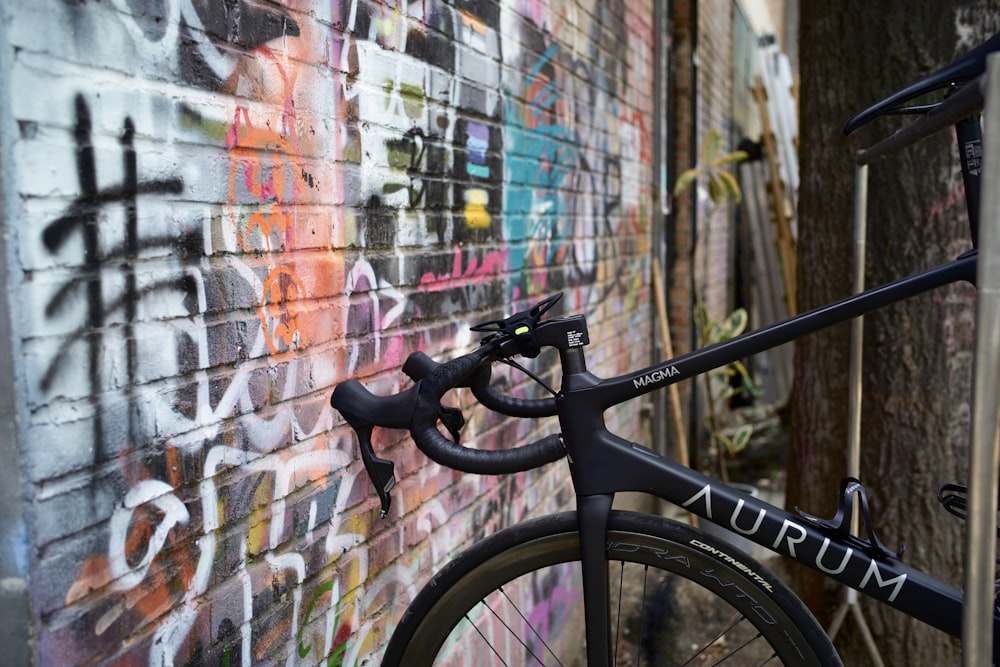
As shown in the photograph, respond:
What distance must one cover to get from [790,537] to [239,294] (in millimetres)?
1000

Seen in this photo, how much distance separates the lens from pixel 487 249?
99.7 inches

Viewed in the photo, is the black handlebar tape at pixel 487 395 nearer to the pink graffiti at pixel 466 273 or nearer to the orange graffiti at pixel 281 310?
the orange graffiti at pixel 281 310

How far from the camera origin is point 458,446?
5.22 feet

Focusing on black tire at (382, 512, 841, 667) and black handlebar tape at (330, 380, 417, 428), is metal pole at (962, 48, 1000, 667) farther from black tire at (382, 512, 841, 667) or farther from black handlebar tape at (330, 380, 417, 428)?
black handlebar tape at (330, 380, 417, 428)

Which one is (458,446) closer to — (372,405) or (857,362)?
(372,405)

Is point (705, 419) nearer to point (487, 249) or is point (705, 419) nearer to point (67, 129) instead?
point (487, 249)

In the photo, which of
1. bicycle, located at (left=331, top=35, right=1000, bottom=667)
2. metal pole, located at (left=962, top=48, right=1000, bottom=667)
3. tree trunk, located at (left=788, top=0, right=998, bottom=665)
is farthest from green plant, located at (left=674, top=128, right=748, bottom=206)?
metal pole, located at (left=962, top=48, right=1000, bottom=667)

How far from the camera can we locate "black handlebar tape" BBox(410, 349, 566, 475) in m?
1.57

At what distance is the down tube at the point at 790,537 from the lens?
1.44 m

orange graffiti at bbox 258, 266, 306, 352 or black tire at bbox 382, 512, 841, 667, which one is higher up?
orange graffiti at bbox 258, 266, 306, 352

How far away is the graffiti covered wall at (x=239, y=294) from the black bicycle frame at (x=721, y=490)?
1.77ft

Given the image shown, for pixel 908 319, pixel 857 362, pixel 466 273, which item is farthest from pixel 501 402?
pixel 908 319

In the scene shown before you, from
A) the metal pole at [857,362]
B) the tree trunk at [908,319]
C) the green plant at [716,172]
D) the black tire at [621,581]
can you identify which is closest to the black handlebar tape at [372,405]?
the black tire at [621,581]

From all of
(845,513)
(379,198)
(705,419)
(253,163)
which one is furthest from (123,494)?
(705,419)
